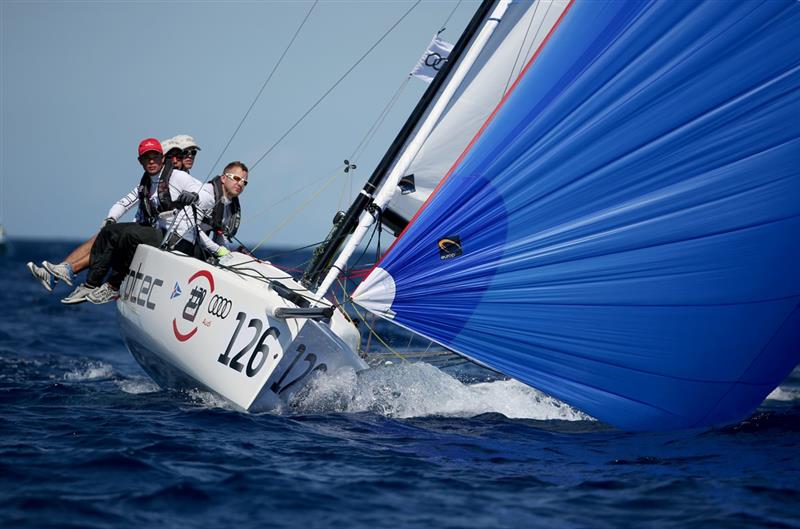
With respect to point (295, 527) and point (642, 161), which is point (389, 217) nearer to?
point (642, 161)

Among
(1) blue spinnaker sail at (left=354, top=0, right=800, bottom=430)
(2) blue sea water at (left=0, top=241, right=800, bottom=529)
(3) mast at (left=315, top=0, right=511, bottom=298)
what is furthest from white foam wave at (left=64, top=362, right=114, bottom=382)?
(1) blue spinnaker sail at (left=354, top=0, right=800, bottom=430)

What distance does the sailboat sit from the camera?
5.97 meters

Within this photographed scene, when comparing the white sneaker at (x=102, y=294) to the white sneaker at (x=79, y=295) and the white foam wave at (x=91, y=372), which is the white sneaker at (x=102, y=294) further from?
the white foam wave at (x=91, y=372)

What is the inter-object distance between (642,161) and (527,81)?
3.05 ft

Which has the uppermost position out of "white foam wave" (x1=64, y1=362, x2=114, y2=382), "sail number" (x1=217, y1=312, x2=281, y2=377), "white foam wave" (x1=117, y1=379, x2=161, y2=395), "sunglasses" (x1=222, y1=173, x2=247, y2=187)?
"sunglasses" (x1=222, y1=173, x2=247, y2=187)

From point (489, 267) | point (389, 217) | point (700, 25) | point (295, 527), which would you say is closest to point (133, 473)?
point (295, 527)

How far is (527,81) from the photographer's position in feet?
20.4

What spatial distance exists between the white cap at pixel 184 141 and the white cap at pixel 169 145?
0.06 feet

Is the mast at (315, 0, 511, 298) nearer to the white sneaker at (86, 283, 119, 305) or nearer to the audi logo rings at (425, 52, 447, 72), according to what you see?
the audi logo rings at (425, 52, 447, 72)

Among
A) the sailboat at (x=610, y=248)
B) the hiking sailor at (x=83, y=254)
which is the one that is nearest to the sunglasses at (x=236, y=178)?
the hiking sailor at (x=83, y=254)

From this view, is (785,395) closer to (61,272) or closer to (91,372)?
(61,272)

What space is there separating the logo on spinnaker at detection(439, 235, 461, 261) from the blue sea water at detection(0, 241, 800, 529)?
1016 millimetres

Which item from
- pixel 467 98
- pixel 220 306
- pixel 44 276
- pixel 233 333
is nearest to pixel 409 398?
pixel 233 333

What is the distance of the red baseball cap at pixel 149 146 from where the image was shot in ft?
24.5
